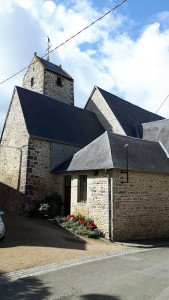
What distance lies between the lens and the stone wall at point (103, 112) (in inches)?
685

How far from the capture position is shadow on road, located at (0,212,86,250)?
7715 millimetres

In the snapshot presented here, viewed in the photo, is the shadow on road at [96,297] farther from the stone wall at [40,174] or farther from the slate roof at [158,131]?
the slate roof at [158,131]

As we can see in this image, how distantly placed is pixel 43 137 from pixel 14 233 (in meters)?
5.98

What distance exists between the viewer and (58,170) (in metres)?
13.0

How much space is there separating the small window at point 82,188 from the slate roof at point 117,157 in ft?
2.00

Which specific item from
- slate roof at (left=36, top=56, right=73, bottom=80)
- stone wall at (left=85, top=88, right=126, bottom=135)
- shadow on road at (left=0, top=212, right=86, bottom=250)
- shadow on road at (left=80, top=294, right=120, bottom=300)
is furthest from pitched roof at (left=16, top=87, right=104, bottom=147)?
shadow on road at (left=80, top=294, right=120, bottom=300)

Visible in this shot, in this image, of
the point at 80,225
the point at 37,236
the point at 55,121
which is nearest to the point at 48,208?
the point at 80,225

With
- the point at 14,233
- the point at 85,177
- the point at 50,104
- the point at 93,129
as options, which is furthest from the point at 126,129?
the point at 14,233

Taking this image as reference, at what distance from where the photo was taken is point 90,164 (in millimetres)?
11016

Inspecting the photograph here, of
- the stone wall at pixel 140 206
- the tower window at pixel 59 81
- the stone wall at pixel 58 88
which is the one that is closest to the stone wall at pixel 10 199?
the stone wall at pixel 140 206

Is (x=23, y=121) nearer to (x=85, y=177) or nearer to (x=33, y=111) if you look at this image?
(x=33, y=111)

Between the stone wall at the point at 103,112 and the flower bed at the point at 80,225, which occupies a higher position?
the stone wall at the point at 103,112

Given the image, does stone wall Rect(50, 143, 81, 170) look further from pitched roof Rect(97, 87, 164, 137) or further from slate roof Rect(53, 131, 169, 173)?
pitched roof Rect(97, 87, 164, 137)

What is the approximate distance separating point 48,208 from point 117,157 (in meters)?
4.40
